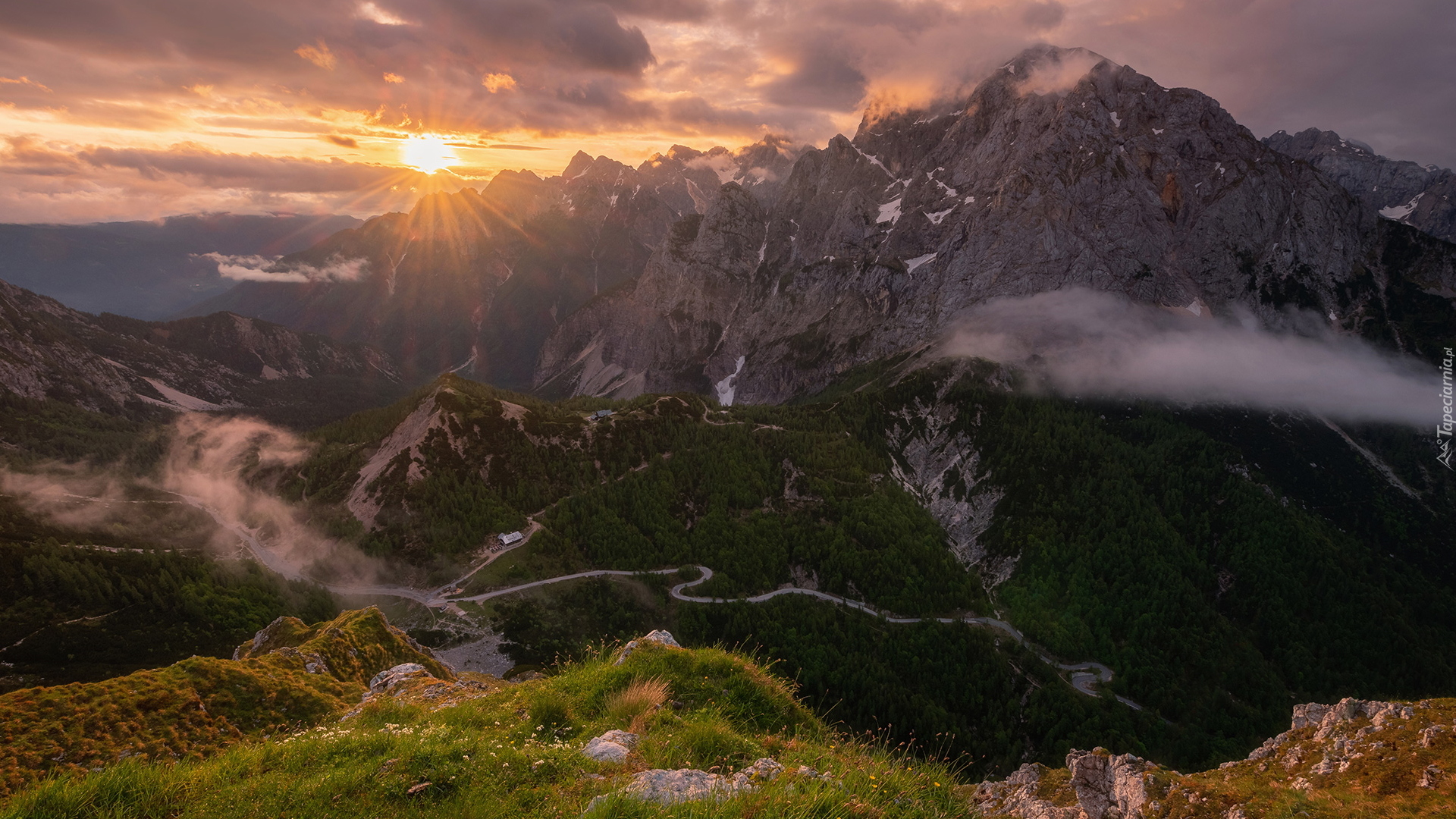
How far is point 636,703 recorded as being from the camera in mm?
14641

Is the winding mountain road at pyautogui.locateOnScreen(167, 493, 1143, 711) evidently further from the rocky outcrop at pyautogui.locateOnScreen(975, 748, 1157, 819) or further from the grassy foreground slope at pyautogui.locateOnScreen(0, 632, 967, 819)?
the rocky outcrop at pyautogui.locateOnScreen(975, 748, 1157, 819)

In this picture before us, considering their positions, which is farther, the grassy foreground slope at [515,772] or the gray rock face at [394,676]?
the gray rock face at [394,676]

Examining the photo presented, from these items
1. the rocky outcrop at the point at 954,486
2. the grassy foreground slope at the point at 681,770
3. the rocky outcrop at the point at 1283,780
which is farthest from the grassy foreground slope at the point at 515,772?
the rocky outcrop at the point at 954,486

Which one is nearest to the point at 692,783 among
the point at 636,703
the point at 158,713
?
the point at 636,703

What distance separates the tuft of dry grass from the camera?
45.5ft

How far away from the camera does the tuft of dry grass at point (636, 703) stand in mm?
13883

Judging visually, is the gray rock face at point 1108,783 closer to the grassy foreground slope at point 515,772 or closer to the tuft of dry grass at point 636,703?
the grassy foreground slope at point 515,772

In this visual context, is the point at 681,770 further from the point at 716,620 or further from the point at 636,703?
the point at 716,620

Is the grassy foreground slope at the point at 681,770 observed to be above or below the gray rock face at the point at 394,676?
above

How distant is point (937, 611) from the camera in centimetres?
13062

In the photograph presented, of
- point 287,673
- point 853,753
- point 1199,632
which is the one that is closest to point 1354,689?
point 1199,632

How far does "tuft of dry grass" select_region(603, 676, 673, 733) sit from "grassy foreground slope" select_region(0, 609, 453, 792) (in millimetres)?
11051

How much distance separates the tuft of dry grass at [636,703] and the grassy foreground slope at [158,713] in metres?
11.1

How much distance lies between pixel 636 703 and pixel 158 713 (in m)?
20.7
